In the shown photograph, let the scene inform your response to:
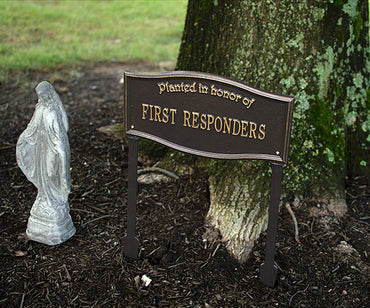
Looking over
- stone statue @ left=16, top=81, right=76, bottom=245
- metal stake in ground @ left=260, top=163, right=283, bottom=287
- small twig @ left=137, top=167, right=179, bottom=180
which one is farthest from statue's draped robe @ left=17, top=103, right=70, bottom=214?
metal stake in ground @ left=260, top=163, right=283, bottom=287

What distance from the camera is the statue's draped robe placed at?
314 cm

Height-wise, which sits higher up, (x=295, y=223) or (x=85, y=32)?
(x=85, y=32)

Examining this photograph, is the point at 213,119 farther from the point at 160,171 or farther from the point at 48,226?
the point at 48,226

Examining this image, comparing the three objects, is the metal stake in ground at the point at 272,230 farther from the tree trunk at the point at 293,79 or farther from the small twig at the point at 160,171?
the small twig at the point at 160,171

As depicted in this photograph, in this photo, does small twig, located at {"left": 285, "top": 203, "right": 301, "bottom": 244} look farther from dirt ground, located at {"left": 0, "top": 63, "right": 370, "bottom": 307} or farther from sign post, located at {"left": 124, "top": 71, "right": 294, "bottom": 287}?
sign post, located at {"left": 124, "top": 71, "right": 294, "bottom": 287}

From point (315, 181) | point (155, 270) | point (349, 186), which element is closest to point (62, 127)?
point (155, 270)

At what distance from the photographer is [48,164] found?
125 inches

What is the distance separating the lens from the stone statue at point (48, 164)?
10.3 feet

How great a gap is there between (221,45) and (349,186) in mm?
1620

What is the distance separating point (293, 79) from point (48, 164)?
1.90 m

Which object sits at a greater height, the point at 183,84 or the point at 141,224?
the point at 183,84

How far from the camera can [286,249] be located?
3.29 m

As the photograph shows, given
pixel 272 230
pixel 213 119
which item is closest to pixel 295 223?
pixel 272 230

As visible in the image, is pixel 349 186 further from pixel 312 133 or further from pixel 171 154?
pixel 171 154
